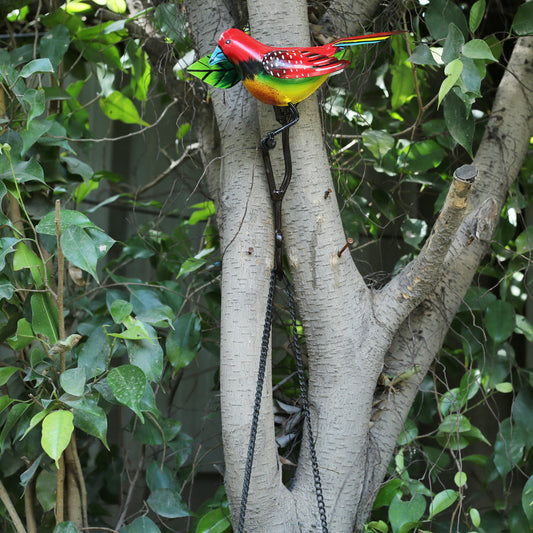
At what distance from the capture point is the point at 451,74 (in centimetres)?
86

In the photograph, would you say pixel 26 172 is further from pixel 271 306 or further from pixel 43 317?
pixel 271 306

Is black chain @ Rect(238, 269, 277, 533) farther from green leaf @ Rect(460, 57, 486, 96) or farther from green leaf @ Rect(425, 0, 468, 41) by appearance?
green leaf @ Rect(425, 0, 468, 41)

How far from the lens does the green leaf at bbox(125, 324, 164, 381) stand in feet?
3.03

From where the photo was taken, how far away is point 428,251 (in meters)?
0.88

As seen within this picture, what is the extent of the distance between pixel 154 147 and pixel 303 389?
129 centimetres

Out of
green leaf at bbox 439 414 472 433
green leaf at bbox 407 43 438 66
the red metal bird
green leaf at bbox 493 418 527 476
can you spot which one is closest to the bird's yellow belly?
the red metal bird

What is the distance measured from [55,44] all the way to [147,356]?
0.67m

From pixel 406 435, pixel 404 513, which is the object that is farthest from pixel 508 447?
pixel 404 513

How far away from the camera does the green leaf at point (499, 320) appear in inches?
48.2

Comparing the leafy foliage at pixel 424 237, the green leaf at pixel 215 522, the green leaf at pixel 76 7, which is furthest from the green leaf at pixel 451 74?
the green leaf at pixel 76 7

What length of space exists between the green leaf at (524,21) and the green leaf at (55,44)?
827mm

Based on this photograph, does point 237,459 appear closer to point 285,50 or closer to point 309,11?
point 285,50

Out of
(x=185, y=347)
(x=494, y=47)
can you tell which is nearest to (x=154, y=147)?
(x=185, y=347)

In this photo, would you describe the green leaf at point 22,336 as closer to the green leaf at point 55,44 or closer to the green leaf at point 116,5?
the green leaf at point 55,44
